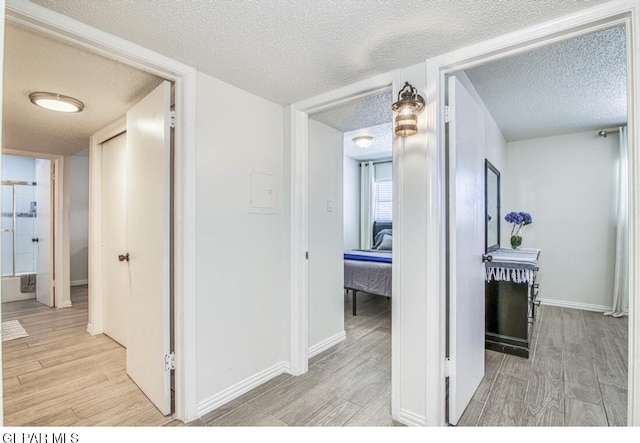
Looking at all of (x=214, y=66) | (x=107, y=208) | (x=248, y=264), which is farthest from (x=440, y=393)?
(x=107, y=208)

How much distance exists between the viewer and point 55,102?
2.41 metres

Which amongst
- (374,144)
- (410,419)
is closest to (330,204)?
(410,419)

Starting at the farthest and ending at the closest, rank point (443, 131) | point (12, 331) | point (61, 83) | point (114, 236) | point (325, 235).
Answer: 1. point (12, 331)
2. point (114, 236)
3. point (325, 235)
4. point (61, 83)
5. point (443, 131)

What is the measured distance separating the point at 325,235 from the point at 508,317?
5.92 feet

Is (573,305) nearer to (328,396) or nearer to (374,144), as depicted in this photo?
(374,144)

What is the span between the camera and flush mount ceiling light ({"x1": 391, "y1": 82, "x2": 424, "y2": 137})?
1753 mm

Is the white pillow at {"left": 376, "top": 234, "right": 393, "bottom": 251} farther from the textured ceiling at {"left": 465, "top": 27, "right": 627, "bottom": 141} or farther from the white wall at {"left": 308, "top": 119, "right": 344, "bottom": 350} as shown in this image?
the white wall at {"left": 308, "top": 119, "right": 344, "bottom": 350}

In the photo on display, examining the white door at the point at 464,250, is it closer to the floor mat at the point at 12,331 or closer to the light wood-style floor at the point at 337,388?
the light wood-style floor at the point at 337,388

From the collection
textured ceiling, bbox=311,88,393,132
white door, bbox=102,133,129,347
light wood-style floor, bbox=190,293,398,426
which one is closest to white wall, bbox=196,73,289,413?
light wood-style floor, bbox=190,293,398,426

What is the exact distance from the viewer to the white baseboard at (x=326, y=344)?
285 centimetres

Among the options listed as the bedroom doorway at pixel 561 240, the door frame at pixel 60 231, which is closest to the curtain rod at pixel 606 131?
the bedroom doorway at pixel 561 240

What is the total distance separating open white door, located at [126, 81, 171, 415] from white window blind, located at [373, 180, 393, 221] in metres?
5.01

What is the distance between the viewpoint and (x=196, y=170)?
6.52ft

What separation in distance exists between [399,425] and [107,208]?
3.29 meters
